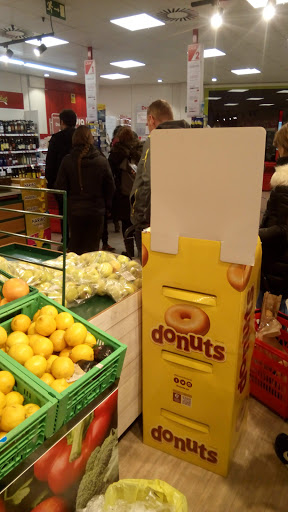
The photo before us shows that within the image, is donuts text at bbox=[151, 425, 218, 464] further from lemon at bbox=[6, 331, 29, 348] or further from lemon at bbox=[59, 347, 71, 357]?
lemon at bbox=[6, 331, 29, 348]

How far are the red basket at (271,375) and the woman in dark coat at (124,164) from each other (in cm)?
339

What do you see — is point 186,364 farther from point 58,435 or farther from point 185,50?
point 185,50

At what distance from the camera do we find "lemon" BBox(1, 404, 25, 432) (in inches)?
43.1

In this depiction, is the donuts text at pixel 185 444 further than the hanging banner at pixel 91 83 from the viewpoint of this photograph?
No

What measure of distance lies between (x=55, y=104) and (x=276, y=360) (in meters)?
13.3

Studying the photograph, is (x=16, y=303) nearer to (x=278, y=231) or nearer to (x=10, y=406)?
(x=10, y=406)

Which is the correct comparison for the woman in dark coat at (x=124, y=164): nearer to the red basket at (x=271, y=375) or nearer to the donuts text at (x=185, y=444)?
the red basket at (x=271, y=375)

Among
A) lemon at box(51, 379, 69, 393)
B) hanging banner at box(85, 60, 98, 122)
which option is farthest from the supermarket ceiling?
lemon at box(51, 379, 69, 393)

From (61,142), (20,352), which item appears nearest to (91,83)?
(61,142)

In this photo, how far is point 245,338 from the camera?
74.8 inches

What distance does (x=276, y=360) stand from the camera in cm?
227

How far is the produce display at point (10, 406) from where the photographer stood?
110 centimetres

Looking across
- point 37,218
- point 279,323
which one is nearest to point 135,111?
point 37,218

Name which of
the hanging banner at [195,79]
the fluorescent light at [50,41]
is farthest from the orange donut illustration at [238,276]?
the fluorescent light at [50,41]
